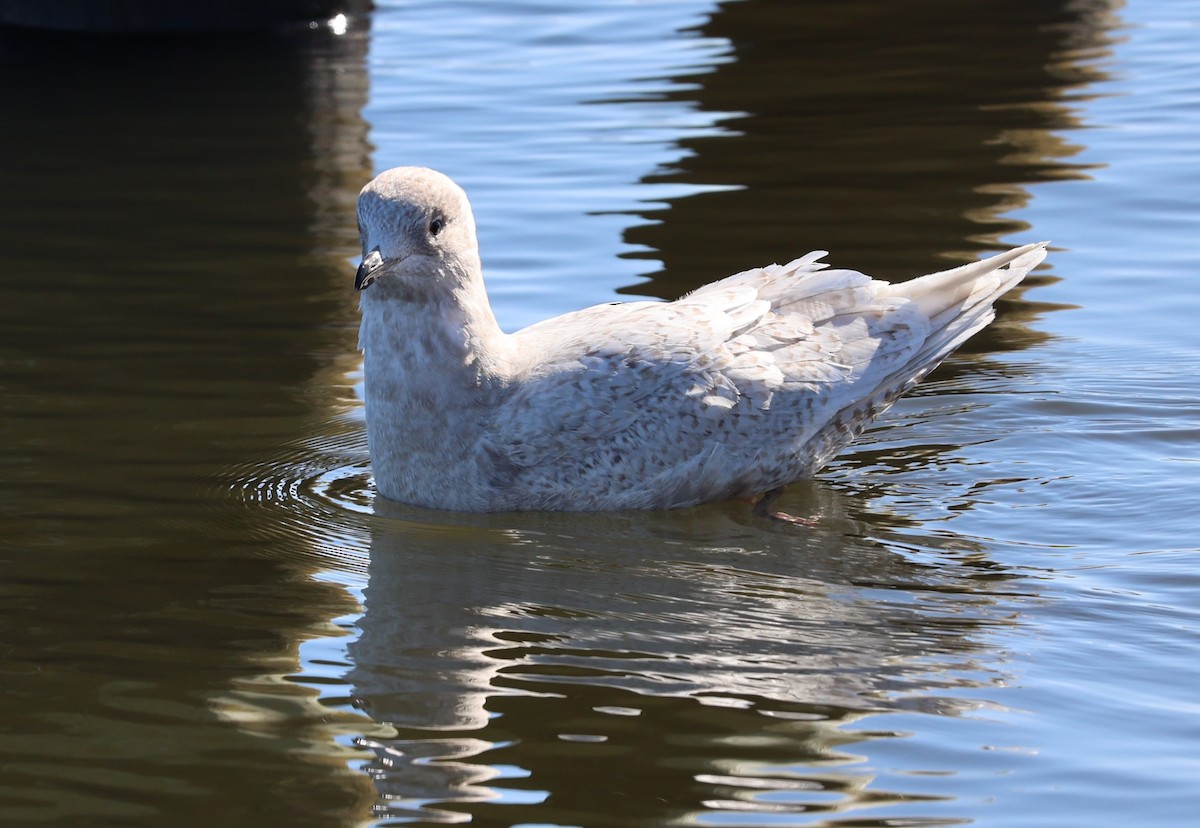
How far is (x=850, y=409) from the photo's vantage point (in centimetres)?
734

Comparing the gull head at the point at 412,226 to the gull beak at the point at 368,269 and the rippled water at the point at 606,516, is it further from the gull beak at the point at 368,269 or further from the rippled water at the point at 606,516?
the rippled water at the point at 606,516

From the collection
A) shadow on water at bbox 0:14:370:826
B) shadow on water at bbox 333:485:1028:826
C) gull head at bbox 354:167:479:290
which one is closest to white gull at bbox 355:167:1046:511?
gull head at bbox 354:167:479:290

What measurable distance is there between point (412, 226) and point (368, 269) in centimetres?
30

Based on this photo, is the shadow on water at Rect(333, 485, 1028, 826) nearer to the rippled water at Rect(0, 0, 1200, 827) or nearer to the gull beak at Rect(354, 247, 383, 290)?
the rippled water at Rect(0, 0, 1200, 827)

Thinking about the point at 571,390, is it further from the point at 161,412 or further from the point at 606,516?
the point at 161,412

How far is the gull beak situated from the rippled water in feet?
3.29

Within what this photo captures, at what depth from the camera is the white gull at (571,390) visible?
22.9 ft

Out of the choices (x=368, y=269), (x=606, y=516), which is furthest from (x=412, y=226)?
(x=606, y=516)

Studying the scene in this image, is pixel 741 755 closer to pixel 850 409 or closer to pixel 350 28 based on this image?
pixel 850 409

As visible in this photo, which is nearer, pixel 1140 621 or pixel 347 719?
pixel 347 719

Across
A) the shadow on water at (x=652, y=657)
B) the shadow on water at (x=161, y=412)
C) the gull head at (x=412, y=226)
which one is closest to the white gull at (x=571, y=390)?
the gull head at (x=412, y=226)

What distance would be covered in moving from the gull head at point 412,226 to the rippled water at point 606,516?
0.99 m

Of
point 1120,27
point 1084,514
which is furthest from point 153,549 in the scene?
point 1120,27

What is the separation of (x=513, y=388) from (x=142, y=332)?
9.38ft
